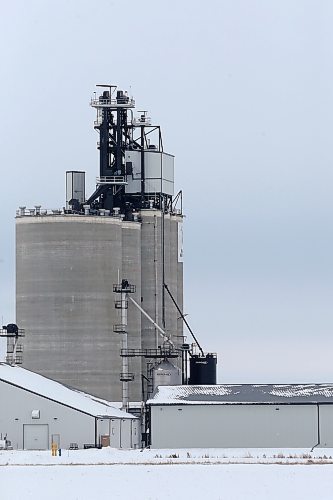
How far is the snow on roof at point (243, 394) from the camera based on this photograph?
8031cm

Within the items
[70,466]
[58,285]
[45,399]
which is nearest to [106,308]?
[58,285]

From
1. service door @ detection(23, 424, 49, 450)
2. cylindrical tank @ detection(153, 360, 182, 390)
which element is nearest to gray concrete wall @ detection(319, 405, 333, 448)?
service door @ detection(23, 424, 49, 450)

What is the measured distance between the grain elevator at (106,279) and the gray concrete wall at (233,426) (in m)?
14.8

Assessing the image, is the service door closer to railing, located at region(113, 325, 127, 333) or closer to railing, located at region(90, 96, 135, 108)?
railing, located at region(113, 325, 127, 333)

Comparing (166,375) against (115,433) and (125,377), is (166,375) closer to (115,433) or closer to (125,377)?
(125,377)

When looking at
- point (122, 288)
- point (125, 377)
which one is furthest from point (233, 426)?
point (122, 288)

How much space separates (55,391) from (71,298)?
12668 millimetres

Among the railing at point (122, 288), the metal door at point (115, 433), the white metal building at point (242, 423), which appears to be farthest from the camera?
the railing at point (122, 288)

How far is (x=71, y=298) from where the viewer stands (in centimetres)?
9531

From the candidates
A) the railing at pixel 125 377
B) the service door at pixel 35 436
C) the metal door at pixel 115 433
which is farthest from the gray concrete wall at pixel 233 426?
the railing at pixel 125 377

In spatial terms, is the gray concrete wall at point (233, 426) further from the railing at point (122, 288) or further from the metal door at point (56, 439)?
the railing at point (122, 288)

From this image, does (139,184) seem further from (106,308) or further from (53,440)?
(53,440)

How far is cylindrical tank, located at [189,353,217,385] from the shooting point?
9575 centimetres

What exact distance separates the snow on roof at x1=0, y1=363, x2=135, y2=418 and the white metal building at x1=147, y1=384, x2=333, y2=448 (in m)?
3.48
